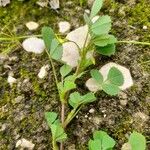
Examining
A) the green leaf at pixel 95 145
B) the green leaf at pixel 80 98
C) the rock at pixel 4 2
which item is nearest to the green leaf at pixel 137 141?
the green leaf at pixel 95 145

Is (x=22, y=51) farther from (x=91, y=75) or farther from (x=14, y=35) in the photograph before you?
(x=91, y=75)

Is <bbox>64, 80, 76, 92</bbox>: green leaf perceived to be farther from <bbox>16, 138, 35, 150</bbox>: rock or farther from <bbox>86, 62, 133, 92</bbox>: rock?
<bbox>16, 138, 35, 150</bbox>: rock

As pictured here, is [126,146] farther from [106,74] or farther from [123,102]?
[106,74]

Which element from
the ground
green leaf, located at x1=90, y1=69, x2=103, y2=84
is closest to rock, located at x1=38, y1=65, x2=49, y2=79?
the ground

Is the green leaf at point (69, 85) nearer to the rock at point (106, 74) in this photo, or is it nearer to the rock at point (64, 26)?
the rock at point (106, 74)

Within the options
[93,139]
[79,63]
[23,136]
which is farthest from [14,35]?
[93,139]
